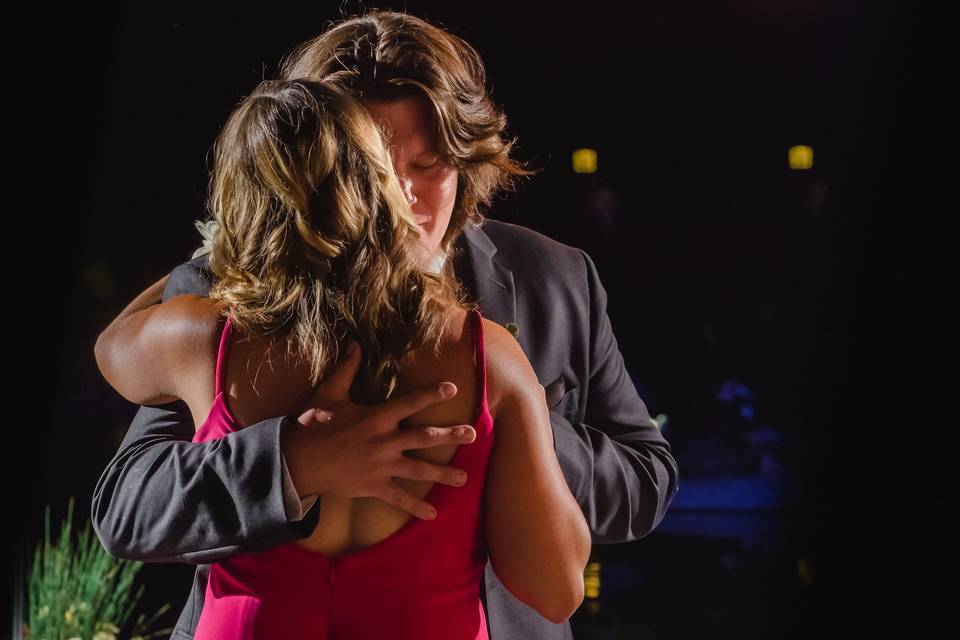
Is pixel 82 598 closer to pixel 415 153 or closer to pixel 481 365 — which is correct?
pixel 415 153

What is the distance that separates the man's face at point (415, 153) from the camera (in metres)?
1.38

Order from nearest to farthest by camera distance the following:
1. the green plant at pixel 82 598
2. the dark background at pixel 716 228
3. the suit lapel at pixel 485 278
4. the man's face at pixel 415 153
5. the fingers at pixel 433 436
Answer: the fingers at pixel 433 436 → the man's face at pixel 415 153 → the suit lapel at pixel 485 278 → the dark background at pixel 716 228 → the green plant at pixel 82 598

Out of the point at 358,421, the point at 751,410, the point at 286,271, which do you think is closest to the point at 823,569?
the point at 751,410

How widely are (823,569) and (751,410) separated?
345 mm

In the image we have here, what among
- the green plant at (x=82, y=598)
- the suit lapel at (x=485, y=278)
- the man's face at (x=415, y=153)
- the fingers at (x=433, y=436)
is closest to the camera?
the fingers at (x=433, y=436)

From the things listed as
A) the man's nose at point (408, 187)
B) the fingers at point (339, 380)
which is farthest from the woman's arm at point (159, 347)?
the man's nose at point (408, 187)

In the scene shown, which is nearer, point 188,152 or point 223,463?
point 223,463

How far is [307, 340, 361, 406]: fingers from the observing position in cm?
108

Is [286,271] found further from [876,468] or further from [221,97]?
[876,468]

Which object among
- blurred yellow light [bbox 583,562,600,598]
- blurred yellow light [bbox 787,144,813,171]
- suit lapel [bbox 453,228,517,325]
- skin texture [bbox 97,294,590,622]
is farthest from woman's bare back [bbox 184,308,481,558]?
blurred yellow light [bbox 787,144,813,171]

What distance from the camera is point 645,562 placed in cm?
178

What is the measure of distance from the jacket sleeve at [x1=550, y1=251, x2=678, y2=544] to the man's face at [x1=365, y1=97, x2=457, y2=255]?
0.35 metres

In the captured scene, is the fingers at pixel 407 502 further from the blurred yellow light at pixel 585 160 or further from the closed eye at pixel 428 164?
the blurred yellow light at pixel 585 160

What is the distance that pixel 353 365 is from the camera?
1.09 m
